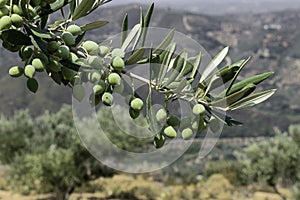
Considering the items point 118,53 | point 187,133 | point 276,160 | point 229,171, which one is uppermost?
point 118,53

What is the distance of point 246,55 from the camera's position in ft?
325

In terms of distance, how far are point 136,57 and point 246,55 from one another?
101 meters

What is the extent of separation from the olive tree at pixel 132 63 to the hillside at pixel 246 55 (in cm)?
4957

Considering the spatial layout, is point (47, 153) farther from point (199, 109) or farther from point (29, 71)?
point (199, 109)

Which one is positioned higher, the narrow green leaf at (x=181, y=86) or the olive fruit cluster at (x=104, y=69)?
the olive fruit cluster at (x=104, y=69)

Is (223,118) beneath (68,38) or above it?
beneath

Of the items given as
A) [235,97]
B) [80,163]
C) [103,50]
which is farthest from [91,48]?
[80,163]

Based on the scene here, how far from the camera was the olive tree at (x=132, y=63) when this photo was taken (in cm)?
98

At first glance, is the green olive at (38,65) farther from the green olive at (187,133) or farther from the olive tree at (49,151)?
the olive tree at (49,151)

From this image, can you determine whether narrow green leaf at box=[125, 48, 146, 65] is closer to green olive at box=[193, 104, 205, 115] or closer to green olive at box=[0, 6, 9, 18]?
green olive at box=[193, 104, 205, 115]

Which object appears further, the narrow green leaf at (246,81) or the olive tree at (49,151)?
the olive tree at (49,151)

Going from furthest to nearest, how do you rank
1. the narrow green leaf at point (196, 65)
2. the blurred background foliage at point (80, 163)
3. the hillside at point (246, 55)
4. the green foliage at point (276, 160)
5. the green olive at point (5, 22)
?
1. the hillside at point (246, 55)
2. the blurred background foliage at point (80, 163)
3. the green foliage at point (276, 160)
4. the narrow green leaf at point (196, 65)
5. the green olive at point (5, 22)

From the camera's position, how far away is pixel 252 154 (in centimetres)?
1286

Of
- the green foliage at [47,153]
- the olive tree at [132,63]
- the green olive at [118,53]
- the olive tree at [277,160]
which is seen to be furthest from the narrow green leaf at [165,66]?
the green foliage at [47,153]
